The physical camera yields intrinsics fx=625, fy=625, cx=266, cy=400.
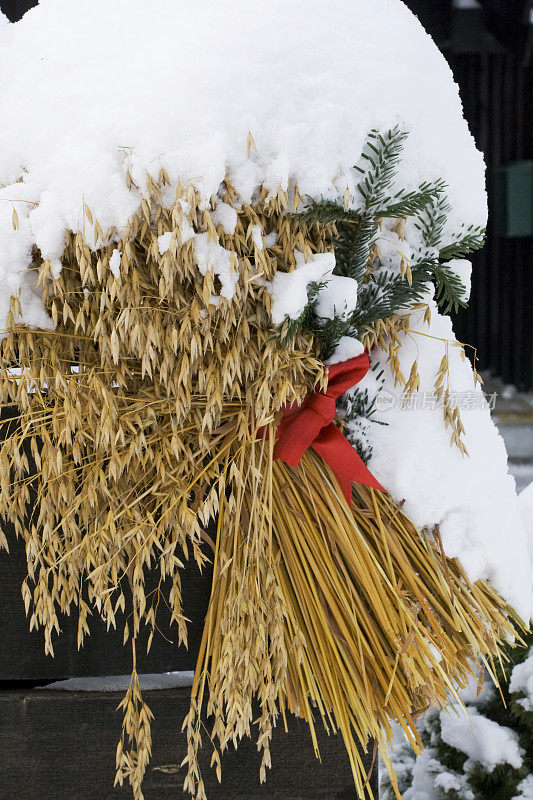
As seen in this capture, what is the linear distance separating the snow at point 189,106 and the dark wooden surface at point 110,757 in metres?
0.53

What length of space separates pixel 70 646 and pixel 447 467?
543 millimetres

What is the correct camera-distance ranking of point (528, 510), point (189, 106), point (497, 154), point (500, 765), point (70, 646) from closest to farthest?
1. point (189, 106)
2. point (70, 646)
3. point (500, 765)
4. point (528, 510)
5. point (497, 154)

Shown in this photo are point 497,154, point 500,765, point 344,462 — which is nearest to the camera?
point 344,462

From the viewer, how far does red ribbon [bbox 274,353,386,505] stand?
71 centimetres

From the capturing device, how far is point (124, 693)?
854mm

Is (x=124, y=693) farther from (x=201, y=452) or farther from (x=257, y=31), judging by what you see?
(x=257, y=31)

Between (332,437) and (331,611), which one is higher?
(332,437)

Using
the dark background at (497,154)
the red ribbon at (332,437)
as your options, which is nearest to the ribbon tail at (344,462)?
the red ribbon at (332,437)

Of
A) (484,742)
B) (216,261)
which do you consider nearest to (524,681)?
(484,742)

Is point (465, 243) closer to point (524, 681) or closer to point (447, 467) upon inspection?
point (447, 467)

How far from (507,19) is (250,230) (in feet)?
12.2

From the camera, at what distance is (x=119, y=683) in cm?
89

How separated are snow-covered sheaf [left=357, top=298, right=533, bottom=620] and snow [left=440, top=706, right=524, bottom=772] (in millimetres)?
462

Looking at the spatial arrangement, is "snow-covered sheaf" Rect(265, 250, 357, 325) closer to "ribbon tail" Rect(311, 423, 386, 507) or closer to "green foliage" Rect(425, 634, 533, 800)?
"ribbon tail" Rect(311, 423, 386, 507)
